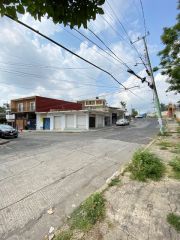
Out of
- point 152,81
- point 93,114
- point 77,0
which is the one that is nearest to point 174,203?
point 77,0

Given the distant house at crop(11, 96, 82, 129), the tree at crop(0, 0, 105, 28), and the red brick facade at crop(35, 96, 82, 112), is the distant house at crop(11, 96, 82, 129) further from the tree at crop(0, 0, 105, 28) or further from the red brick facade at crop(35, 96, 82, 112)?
the tree at crop(0, 0, 105, 28)

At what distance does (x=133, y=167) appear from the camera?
6.42m

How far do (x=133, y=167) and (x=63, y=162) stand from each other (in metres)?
3.06

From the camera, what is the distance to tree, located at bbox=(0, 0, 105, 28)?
247 cm

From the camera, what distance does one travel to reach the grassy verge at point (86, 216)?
10.6ft

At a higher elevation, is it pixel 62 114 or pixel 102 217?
pixel 62 114

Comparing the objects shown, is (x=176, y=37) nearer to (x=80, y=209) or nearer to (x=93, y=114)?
(x=80, y=209)

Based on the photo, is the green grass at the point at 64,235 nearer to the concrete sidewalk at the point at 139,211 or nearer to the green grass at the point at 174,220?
the concrete sidewalk at the point at 139,211

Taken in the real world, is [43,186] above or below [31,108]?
below

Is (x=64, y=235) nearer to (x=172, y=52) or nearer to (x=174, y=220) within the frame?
(x=174, y=220)

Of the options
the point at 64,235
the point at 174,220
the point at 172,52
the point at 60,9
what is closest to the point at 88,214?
the point at 64,235

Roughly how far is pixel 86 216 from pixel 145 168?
9.91ft

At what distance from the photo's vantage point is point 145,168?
236 inches

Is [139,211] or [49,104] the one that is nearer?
[139,211]
